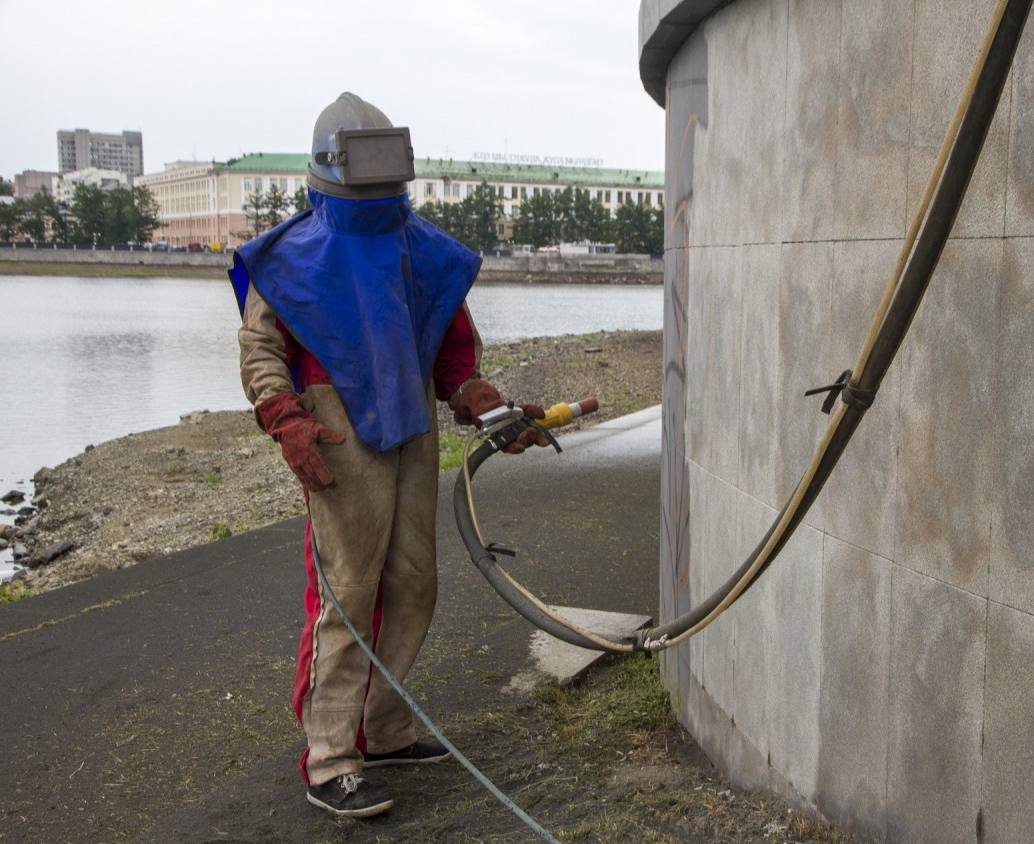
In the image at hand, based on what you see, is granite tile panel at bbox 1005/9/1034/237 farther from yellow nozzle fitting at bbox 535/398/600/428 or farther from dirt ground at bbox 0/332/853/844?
yellow nozzle fitting at bbox 535/398/600/428

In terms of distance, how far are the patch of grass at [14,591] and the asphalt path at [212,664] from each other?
149 centimetres

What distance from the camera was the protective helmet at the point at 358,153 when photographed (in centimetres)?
359

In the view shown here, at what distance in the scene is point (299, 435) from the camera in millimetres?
3412

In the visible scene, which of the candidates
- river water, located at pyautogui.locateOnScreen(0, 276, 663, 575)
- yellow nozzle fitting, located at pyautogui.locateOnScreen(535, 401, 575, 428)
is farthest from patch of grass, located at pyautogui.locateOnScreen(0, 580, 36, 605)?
yellow nozzle fitting, located at pyautogui.locateOnScreen(535, 401, 575, 428)

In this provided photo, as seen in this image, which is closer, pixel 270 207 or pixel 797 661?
pixel 797 661

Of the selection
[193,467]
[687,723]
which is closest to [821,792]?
[687,723]

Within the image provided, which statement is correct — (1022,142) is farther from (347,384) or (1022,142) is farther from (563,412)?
(347,384)

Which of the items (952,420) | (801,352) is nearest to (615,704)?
(801,352)

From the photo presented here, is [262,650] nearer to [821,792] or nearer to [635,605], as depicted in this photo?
[635,605]

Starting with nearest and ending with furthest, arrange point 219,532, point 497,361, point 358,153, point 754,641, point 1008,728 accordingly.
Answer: point 1008,728
point 754,641
point 358,153
point 219,532
point 497,361

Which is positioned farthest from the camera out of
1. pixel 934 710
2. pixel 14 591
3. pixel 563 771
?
pixel 14 591

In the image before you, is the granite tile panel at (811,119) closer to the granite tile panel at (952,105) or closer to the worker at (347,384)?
the granite tile panel at (952,105)

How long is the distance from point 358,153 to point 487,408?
0.92 m

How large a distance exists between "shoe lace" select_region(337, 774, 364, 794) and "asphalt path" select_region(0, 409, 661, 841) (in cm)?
11
